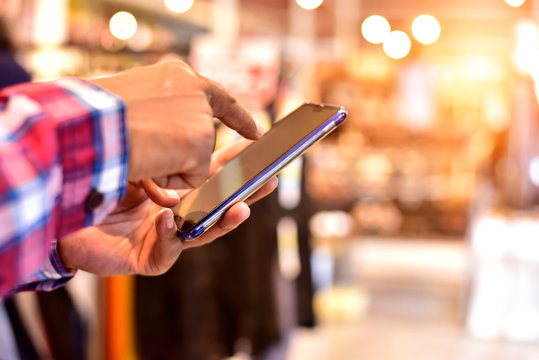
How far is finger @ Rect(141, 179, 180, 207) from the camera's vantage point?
0.77 metres

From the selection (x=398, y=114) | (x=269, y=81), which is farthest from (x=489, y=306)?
(x=398, y=114)

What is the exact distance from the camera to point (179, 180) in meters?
0.63

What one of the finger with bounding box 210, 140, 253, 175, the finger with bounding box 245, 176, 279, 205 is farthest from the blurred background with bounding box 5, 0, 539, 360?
the finger with bounding box 245, 176, 279, 205

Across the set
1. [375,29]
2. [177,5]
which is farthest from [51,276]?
[375,29]

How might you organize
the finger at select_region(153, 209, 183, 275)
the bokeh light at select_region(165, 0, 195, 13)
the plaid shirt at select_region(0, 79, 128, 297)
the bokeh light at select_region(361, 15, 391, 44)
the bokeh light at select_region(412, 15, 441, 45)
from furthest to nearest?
the bokeh light at select_region(361, 15, 391, 44), the bokeh light at select_region(412, 15, 441, 45), the bokeh light at select_region(165, 0, 195, 13), the finger at select_region(153, 209, 183, 275), the plaid shirt at select_region(0, 79, 128, 297)

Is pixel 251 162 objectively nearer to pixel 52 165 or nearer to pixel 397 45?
pixel 52 165

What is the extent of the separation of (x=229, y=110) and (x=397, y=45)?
978 cm

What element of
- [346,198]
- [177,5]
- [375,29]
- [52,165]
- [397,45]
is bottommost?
[346,198]

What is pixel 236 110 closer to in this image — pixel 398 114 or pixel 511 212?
pixel 511 212

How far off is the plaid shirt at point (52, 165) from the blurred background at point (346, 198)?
31.3 inches

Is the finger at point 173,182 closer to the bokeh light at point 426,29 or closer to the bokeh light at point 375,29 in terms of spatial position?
the bokeh light at point 426,29

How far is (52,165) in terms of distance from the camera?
51 cm

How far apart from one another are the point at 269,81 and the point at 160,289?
1.10 metres

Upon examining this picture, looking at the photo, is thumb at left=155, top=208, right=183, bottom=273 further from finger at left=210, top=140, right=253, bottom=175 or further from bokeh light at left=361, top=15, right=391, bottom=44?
bokeh light at left=361, top=15, right=391, bottom=44
